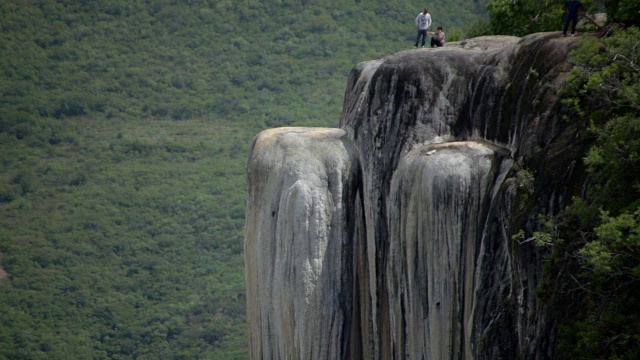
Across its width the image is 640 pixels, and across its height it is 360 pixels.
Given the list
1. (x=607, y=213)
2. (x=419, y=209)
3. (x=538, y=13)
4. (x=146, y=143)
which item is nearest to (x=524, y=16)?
(x=538, y=13)

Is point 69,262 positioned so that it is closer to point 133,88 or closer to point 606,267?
point 133,88

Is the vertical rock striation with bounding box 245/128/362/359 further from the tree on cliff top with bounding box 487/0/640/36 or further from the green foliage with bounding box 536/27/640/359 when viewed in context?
the green foliage with bounding box 536/27/640/359

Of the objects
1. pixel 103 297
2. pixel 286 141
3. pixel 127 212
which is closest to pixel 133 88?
pixel 127 212

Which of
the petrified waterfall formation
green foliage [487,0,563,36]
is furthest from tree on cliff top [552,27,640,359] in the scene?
green foliage [487,0,563,36]

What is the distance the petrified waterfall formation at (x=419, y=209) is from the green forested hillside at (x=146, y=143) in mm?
21798

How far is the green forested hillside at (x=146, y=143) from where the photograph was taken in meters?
46.2

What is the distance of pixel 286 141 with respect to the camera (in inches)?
890

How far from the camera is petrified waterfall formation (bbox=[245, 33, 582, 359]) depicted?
18281 millimetres

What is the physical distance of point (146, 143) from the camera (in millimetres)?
56969

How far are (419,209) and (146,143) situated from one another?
37.9 metres

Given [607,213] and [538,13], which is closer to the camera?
[607,213]

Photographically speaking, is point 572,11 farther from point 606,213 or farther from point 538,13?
point 538,13

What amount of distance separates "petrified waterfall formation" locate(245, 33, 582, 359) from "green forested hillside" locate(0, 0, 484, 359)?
71.5 ft

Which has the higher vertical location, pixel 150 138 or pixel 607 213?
pixel 607 213
